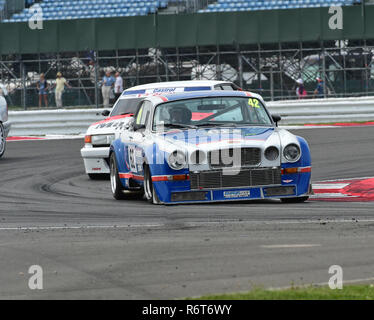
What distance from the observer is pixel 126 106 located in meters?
16.4

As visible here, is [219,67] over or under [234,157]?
over

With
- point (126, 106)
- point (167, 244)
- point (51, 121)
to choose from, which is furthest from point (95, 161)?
point (51, 121)

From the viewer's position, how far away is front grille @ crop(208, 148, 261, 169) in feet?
36.3

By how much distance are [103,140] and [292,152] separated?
16.6ft

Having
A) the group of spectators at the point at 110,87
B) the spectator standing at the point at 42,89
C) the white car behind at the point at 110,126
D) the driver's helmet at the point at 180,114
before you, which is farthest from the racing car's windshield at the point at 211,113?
the spectator standing at the point at 42,89

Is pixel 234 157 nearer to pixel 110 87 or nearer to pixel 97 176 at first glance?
pixel 97 176

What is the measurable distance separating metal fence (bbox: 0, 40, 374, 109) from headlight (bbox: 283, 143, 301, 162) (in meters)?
24.5

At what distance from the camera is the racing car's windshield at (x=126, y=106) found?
16.3 m

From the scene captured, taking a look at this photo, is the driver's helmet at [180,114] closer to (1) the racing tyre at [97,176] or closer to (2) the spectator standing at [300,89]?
(1) the racing tyre at [97,176]

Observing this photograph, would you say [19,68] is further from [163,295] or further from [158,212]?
[163,295]

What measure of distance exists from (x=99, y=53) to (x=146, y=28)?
2688 mm

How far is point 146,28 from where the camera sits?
37.9 m
